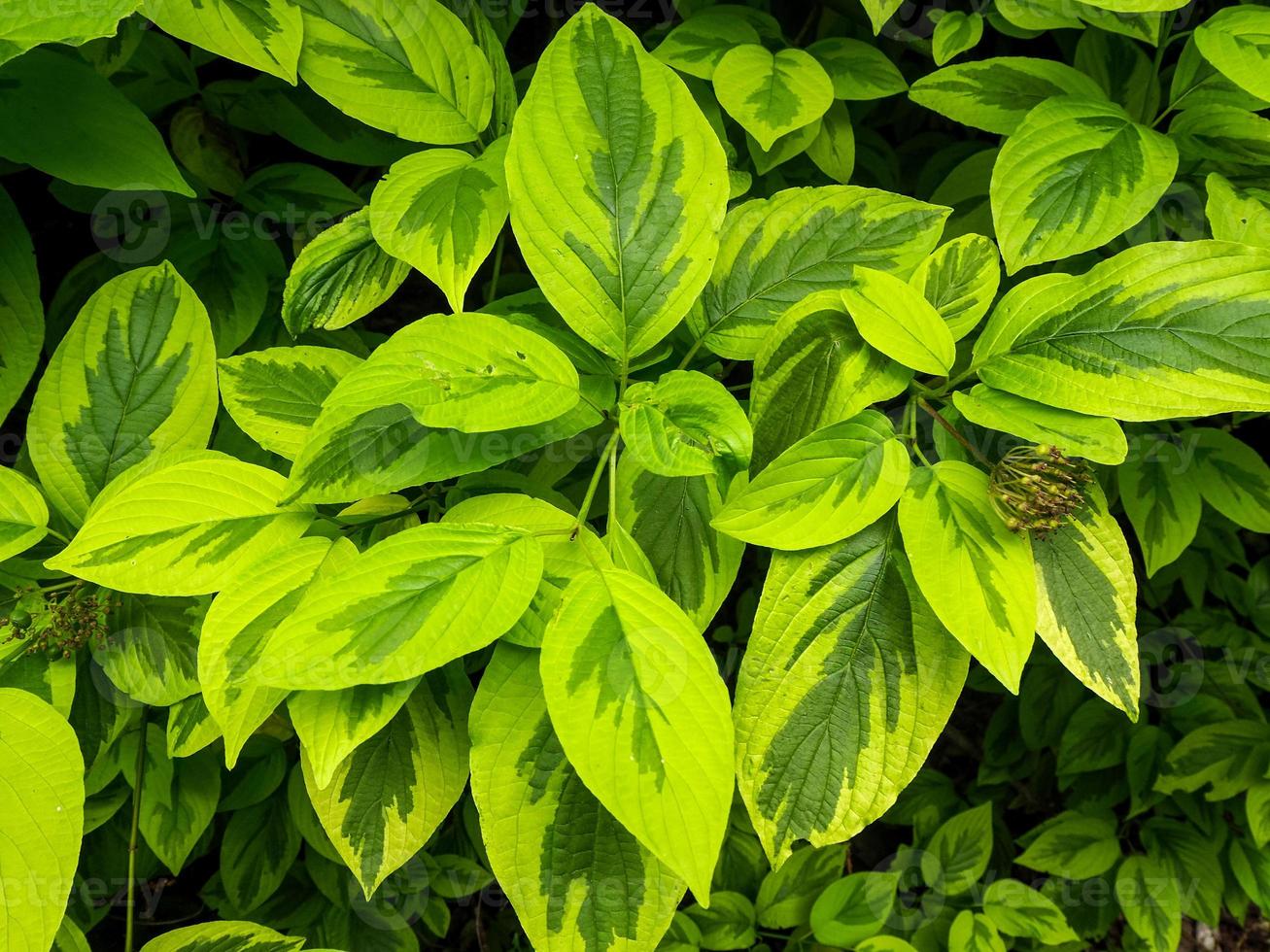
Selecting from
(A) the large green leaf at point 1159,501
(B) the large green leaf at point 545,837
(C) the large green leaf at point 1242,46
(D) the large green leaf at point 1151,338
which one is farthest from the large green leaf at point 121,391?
(A) the large green leaf at point 1159,501

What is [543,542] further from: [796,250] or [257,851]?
[257,851]

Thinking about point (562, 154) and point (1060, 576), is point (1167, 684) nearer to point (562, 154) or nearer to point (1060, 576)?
point (1060, 576)

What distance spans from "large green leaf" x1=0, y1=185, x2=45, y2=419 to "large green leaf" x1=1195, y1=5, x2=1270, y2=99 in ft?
4.57

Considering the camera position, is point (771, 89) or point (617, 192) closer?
point (617, 192)

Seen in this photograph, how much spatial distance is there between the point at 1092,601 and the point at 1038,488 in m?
0.15

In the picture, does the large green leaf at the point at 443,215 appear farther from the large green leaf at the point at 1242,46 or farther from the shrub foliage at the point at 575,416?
the large green leaf at the point at 1242,46

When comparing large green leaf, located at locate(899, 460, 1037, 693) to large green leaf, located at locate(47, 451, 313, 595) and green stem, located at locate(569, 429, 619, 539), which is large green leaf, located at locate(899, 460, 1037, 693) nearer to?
green stem, located at locate(569, 429, 619, 539)

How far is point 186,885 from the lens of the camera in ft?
5.41

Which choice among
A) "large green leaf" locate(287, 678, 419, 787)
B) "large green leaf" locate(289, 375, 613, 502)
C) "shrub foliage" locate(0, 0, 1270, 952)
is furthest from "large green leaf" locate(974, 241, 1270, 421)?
"large green leaf" locate(287, 678, 419, 787)

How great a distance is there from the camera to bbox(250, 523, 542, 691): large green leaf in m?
0.64

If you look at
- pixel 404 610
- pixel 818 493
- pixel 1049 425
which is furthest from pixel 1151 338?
pixel 404 610

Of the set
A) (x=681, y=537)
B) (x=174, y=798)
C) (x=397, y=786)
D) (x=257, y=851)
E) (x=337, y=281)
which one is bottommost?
(x=257, y=851)

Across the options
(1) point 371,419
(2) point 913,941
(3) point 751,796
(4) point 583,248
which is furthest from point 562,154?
(2) point 913,941

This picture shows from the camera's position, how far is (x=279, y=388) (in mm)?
883
